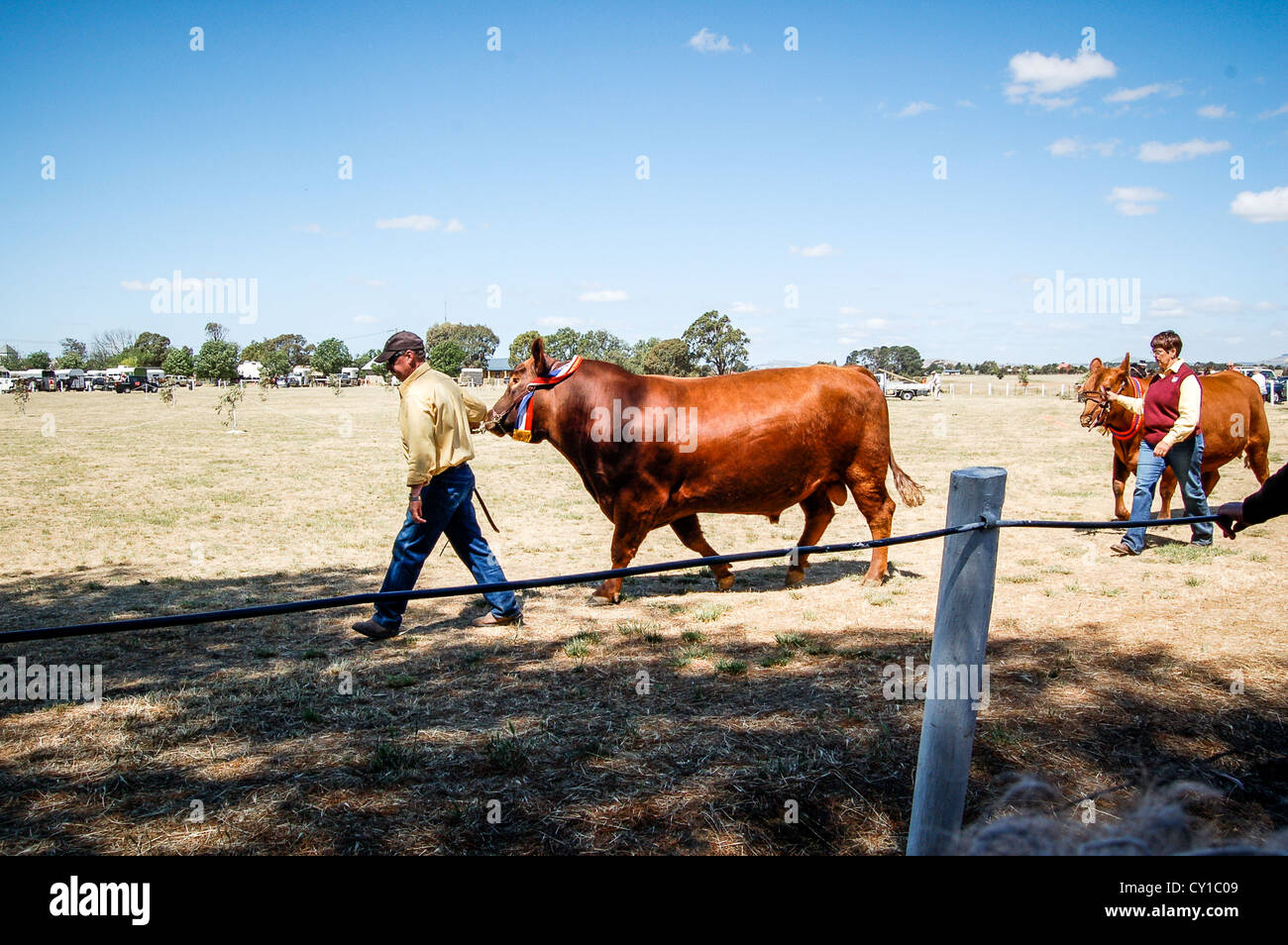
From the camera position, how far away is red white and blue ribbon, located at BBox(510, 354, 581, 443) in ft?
21.9

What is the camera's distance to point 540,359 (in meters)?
6.64

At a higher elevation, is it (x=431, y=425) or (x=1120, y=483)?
(x=431, y=425)

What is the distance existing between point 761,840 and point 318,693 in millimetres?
2820

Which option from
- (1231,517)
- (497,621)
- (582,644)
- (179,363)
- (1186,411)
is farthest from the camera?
(179,363)

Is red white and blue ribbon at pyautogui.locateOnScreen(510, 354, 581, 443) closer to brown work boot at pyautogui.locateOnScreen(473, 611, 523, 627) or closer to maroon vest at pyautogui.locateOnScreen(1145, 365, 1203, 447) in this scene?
brown work boot at pyautogui.locateOnScreen(473, 611, 523, 627)

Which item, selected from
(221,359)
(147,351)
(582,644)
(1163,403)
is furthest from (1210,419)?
(147,351)

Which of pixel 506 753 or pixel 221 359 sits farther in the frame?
pixel 221 359

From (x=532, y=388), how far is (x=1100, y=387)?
21.9 ft

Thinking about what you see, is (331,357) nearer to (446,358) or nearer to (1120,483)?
(446,358)

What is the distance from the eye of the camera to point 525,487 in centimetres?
1433

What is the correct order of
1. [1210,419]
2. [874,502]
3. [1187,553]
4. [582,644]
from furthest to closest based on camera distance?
[1210,419], [1187,553], [874,502], [582,644]

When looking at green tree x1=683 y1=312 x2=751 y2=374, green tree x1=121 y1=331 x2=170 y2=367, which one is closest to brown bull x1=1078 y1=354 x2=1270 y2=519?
green tree x1=683 y1=312 x2=751 y2=374

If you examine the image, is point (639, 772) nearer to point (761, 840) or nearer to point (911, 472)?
point (761, 840)
